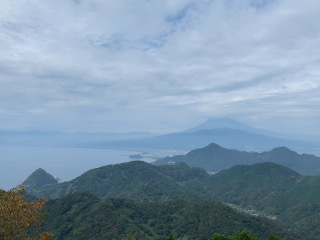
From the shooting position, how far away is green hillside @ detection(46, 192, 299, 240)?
256 feet

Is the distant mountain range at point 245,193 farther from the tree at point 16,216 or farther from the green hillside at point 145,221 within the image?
the tree at point 16,216

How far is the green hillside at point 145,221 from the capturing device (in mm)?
77969

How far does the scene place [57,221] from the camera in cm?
8456

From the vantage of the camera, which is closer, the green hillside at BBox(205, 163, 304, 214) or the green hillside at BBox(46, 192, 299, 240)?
the green hillside at BBox(46, 192, 299, 240)

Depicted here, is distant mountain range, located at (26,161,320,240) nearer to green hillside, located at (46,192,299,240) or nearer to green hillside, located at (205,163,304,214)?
green hillside, located at (205,163,304,214)

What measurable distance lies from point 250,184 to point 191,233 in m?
126

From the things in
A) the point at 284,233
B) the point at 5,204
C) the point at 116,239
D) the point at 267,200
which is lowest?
the point at 267,200

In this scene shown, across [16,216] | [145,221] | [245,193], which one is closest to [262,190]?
[245,193]

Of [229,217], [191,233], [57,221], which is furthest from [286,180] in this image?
[57,221]

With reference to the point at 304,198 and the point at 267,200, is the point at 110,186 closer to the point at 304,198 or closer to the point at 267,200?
the point at 267,200

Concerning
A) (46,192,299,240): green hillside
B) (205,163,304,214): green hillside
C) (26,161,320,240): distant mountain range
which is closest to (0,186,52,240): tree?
(46,192,299,240): green hillside

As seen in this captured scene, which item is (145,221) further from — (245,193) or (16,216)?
(245,193)

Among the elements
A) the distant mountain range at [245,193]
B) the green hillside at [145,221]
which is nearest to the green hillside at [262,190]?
the distant mountain range at [245,193]

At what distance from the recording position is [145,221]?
9081 cm
